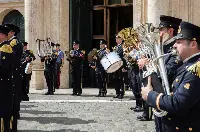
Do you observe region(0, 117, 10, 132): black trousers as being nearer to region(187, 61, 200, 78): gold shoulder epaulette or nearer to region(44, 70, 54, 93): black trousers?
region(187, 61, 200, 78): gold shoulder epaulette

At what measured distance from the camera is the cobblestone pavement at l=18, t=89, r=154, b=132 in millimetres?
7836

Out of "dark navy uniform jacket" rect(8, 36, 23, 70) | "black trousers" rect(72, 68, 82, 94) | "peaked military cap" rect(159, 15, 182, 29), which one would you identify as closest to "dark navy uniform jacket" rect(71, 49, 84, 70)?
"black trousers" rect(72, 68, 82, 94)

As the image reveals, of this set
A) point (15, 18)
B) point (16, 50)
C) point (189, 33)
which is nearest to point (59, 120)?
point (16, 50)

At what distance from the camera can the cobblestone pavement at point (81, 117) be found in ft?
25.7

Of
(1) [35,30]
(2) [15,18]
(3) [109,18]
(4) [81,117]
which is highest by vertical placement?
(2) [15,18]

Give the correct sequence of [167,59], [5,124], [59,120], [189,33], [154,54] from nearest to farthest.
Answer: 1. [189,33]
2. [154,54]
3. [167,59]
4. [5,124]
5. [59,120]

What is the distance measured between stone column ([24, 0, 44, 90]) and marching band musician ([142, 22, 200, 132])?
14.5m

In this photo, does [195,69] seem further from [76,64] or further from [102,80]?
[76,64]

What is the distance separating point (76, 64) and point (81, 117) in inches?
234

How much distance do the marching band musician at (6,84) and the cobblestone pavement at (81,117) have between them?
211 centimetres

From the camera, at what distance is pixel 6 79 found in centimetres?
566

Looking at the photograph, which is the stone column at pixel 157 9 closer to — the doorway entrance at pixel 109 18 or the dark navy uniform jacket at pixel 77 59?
the dark navy uniform jacket at pixel 77 59

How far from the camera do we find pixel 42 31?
17.9 m

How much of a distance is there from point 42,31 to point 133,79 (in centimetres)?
865
